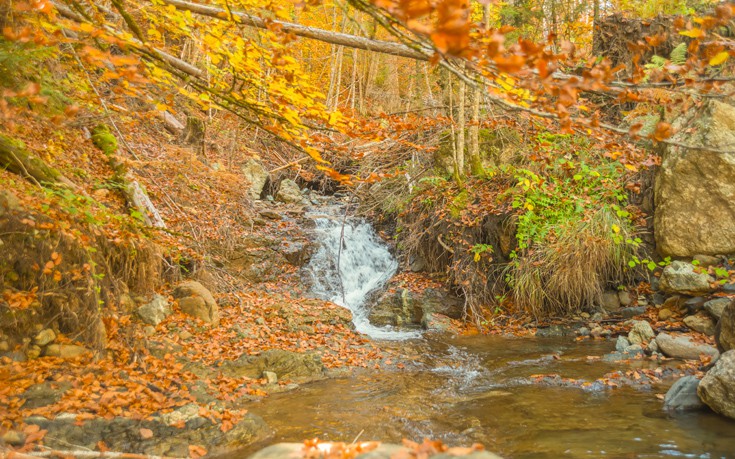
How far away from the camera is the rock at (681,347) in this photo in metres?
6.14

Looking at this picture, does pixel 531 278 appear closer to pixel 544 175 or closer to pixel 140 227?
pixel 544 175

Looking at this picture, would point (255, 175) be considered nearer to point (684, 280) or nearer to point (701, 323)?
point (684, 280)

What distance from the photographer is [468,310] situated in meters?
8.93

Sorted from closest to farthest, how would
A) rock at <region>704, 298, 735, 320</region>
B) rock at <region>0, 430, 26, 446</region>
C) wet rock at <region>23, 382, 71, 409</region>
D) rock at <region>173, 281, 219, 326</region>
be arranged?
rock at <region>0, 430, 26, 446</region> < wet rock at <region>23, 382, 71, 409</region> < rock at <region>704, 298, 735, 320</region> < rock at <region>173, 281, 219, 326</region>

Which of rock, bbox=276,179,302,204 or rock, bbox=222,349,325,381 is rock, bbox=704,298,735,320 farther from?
rock, bbox=276,179,302,204

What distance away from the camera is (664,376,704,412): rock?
466 centimetres

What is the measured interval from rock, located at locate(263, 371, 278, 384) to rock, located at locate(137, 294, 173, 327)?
5.52 ft

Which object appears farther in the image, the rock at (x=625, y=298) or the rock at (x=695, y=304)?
the rock at (x=625, y=298)

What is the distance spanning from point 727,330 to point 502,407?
2590 mm

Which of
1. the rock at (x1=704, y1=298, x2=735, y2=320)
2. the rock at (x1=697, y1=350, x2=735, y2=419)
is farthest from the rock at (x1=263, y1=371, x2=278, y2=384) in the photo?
the rock at (x1=704, y1=298, x2=735, y2=320)

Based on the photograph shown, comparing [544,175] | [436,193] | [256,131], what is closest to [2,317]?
[436,193]

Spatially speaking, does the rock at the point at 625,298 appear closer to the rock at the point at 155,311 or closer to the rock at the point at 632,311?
the rock at the point at 632,311

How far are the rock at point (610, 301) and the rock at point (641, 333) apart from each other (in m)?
1.08

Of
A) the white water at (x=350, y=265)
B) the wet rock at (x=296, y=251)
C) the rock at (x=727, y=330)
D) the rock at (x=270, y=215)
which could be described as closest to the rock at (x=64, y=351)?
the white water at (x=350, y=265)
